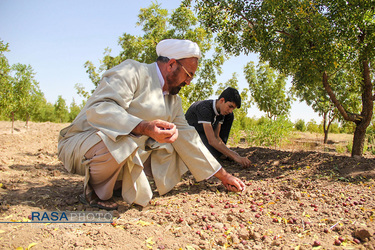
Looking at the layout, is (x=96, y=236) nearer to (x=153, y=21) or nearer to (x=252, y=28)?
(x=252, y=28)

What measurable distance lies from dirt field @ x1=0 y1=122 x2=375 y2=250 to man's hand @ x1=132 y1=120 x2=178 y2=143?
0.59 meters

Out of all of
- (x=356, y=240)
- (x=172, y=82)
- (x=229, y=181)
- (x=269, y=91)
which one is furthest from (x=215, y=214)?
(x=269, y=91)

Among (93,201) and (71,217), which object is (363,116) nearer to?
(93,201)

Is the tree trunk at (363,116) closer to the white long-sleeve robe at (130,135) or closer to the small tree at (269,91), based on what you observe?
the white long-sleeve robe at (130,135)

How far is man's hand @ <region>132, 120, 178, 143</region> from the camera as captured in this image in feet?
6.43

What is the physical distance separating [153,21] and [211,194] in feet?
21.4

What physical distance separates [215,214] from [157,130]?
0.80 m

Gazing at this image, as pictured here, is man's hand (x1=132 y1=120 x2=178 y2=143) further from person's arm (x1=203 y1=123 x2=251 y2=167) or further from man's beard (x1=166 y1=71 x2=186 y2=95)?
person's arm (x1=203 y1=123 x2=251 y2=167)

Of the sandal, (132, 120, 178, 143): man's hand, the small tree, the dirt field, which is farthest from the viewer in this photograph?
the small tree

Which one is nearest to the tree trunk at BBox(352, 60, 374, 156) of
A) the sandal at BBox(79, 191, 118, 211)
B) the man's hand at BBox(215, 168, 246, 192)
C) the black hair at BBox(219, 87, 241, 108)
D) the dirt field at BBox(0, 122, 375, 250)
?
the dirt field at BBox(0, 122, 375, 250)

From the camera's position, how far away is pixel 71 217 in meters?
2.03

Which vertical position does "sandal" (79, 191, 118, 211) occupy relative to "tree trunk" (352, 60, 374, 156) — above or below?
below

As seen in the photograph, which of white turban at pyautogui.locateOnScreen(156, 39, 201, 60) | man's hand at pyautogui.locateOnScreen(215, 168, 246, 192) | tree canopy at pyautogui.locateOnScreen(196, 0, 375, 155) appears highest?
tree canopy at pyautogui.locateOnScreen(196, 0, 375, 155)

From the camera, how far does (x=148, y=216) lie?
2.15 meters
